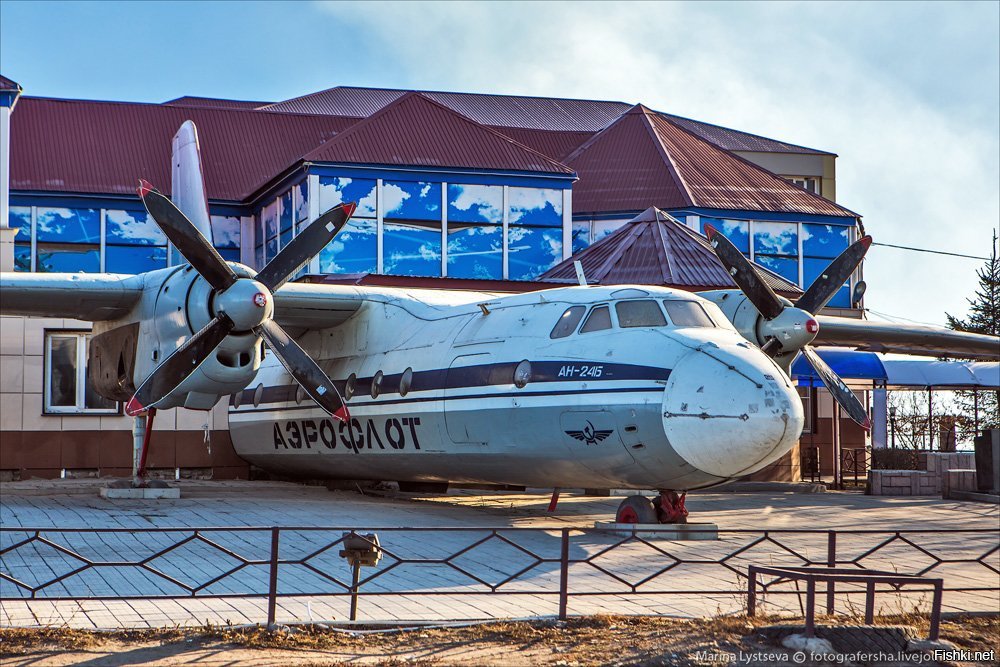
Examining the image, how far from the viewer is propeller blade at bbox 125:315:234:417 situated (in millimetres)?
16578

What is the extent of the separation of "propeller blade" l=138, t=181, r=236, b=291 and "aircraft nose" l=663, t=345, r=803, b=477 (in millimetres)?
7132

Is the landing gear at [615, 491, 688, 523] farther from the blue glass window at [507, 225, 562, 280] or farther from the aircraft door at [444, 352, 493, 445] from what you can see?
the blue glass window at [507, 225, 562, 280]

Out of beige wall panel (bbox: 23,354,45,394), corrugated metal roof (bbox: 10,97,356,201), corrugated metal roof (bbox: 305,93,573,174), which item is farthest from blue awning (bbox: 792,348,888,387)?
beige wall panel (bbox: 23,354,45,394)

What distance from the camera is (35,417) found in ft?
81.8

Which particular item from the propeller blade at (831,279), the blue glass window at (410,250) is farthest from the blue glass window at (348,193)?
the propeller blade at (831,279)

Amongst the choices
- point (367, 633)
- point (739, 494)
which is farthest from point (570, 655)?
point (739, 494)

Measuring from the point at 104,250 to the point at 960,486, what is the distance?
24.8 metres

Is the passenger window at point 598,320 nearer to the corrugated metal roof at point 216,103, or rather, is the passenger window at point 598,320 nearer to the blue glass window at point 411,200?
the blue glass window at point 411,200

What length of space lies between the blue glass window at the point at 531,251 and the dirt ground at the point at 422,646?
22375mm

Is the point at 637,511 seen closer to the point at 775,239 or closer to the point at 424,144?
the point at 424,144

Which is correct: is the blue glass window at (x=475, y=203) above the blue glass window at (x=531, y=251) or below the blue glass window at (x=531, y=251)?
above

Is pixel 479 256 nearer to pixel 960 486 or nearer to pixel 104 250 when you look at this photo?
pixel 104 250

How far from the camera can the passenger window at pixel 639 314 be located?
52.3 ft

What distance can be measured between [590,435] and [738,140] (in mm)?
38895
